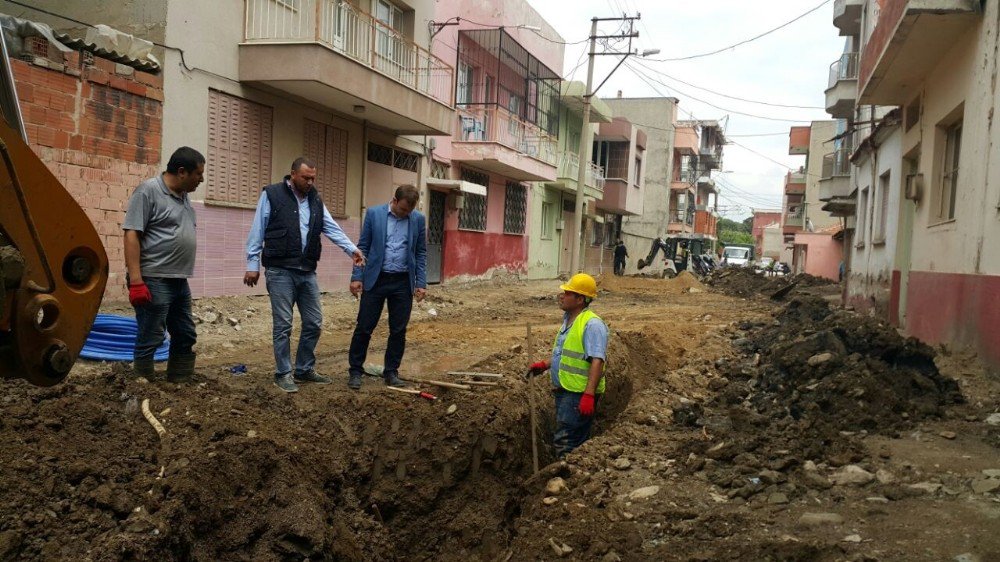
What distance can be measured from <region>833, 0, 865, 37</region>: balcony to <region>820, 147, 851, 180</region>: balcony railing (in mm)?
3827

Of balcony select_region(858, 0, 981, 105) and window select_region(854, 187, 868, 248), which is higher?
balcony select_region(858, 0, 981, 105)

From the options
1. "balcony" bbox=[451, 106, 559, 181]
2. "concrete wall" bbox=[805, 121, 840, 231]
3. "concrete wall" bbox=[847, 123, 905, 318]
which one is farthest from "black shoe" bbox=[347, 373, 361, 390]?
"concrete wall" bbox=[805, 121, 840, 231]

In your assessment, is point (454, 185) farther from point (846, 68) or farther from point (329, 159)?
point (846, 68)

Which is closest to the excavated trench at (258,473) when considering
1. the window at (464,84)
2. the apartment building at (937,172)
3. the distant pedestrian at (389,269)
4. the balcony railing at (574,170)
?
the distant pedestrian at (389,269)

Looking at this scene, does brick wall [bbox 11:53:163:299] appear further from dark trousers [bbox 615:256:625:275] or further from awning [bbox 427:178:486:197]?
dark trousers [bbox 615:256:625:275]

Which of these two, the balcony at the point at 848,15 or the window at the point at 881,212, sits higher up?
the balcony at the point at 848,15

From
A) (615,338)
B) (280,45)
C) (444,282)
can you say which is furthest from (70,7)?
(444,282)

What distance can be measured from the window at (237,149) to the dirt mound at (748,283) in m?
16.6

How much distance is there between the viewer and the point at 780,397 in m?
6.59

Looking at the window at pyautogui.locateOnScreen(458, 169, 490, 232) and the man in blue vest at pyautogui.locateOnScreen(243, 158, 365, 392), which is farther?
the window at pyautogui.locateOnScreen(458, 169, 490, 232)

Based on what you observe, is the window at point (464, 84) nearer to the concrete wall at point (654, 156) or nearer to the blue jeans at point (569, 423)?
the blue jeans at point (569, 423)

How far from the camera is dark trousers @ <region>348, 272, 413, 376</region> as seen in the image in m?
6.01

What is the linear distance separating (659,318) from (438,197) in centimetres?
668

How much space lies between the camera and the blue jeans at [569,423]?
514 cm
